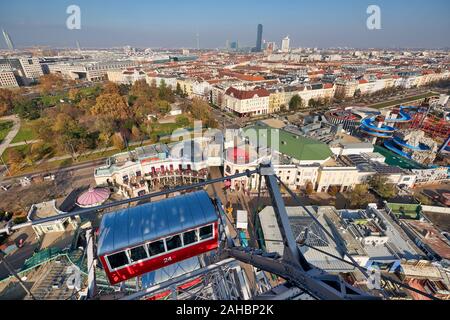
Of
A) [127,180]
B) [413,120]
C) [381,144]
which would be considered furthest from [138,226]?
[413,120]

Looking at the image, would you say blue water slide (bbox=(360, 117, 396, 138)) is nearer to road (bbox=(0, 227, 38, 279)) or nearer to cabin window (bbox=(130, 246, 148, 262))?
cabin window (bbox=(130, 246, 148, 262))

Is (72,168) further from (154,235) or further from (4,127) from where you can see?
(154,235)

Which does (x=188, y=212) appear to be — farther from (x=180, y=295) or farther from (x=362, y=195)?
(x=362, y=195)

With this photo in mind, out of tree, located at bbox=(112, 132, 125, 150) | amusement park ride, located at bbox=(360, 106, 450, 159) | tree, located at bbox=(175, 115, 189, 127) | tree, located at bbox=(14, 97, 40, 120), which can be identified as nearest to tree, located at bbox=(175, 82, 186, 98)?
tree, located at bbox=(175, 115, 189, 127)

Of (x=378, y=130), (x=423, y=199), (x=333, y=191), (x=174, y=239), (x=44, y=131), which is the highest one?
(x=174, y=239)

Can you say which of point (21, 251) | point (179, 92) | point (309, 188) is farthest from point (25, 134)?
point (309, 188)

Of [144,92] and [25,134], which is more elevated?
[144,92]
